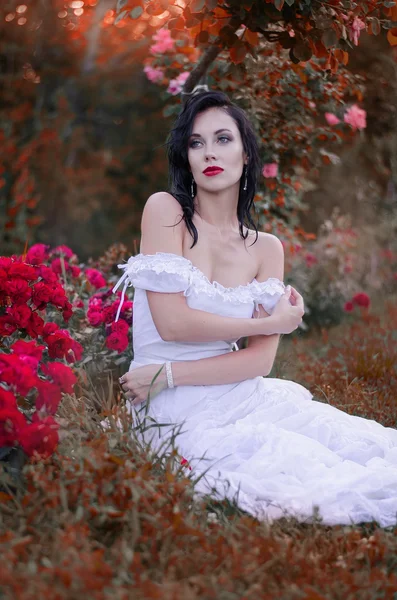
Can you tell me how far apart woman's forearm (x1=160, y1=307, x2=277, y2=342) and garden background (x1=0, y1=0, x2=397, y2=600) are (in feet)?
1.32

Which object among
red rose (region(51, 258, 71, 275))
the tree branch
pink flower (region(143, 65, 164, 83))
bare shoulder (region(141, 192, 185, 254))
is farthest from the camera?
pink flower (region(143, 65, 164, 83))

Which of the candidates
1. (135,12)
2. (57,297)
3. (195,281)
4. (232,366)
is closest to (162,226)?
(195,281)

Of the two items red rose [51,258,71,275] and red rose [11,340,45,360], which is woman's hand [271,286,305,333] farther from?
red rose [51,258,71,275]

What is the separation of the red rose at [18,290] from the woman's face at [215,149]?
0.87m

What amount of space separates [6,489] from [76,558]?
56 cm

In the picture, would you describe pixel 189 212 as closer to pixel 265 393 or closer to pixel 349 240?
pixel 265 393

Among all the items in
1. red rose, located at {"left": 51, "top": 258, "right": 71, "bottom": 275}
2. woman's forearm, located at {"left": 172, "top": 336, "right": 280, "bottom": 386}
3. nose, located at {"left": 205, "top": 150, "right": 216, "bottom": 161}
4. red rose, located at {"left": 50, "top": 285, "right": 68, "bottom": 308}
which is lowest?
red rose, located at {"left": 51, "top": 258, "right": 71, "bottom": 275}

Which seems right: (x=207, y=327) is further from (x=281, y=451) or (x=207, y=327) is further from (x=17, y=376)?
(x=17, y=376)

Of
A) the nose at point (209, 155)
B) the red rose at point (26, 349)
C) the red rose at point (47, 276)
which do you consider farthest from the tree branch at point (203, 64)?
the red rose at point (26, 349)

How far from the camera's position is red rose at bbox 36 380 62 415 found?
7.61 feet

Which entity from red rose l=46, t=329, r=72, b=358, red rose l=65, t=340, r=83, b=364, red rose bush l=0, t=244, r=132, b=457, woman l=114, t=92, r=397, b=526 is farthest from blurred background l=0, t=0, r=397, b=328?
red rose l=46, t=329, r=72, b=358

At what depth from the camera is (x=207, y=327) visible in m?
2.86

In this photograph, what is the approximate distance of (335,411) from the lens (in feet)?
9.91

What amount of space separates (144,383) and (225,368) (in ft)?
1.12
